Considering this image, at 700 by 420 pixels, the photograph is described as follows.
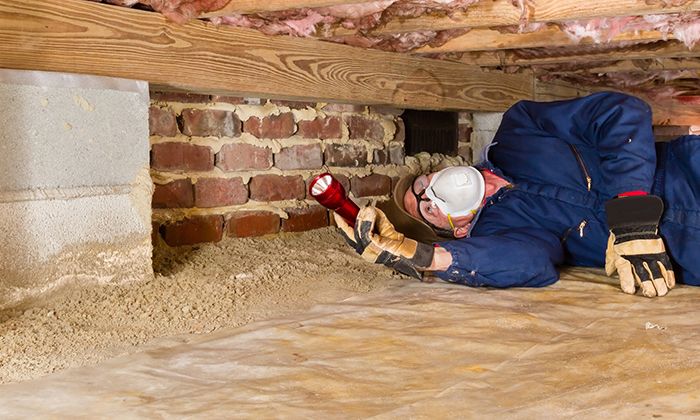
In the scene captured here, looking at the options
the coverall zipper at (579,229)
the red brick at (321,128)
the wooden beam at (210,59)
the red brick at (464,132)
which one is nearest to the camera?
the wooden beam at (210,59)

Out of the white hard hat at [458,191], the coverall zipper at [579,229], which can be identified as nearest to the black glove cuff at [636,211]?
the coverall zipper at [579,229]

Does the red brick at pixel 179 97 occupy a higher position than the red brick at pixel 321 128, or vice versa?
the red brick at pixel 179 97

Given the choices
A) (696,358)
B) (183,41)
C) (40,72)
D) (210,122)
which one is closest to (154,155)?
(210,122)

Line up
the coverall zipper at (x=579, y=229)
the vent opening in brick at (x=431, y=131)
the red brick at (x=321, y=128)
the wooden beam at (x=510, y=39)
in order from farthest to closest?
the vent opening in brick at (x=431, y=131)
the red brick at (x=321, y=128)
the wooden beam at (x=510, y=39)
the coverall zipper at (x=579, y=229)

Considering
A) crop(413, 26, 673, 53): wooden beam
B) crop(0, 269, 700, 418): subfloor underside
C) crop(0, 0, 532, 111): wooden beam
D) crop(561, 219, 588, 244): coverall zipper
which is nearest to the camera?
crop(0, 269, 700, 418): subfloor underside

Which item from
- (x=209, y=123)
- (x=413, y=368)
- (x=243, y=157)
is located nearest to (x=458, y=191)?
(x=243, y=157)

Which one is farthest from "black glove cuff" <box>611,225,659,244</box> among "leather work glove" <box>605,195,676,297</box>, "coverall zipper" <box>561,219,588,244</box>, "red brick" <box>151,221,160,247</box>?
"red brick" <box>151,221,160,247</box>

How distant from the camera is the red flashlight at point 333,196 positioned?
2066mm

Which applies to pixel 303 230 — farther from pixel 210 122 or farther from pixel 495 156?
pixel 495 156

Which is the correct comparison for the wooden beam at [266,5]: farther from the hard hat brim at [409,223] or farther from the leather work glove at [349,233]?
the hard hat brim at [409,223]

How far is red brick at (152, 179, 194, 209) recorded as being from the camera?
2152mm

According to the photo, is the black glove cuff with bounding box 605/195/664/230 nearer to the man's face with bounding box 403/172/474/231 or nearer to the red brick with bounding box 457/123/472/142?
the man's face with bounding box 403/172/474/231

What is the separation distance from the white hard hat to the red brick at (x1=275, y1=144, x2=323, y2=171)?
48 centimetres

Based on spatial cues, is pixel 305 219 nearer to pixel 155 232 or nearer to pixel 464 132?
pixel 155 232
